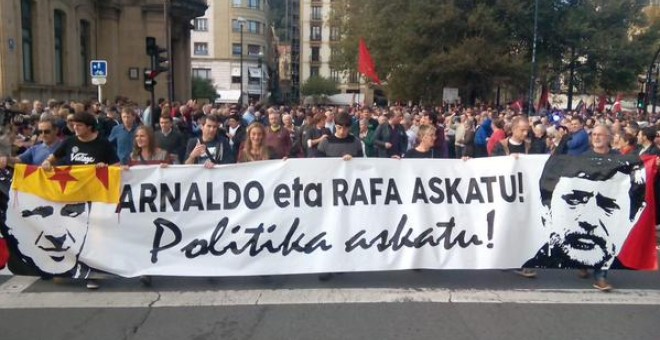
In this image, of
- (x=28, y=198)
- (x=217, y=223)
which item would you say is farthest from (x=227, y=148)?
(x=28, y=198)

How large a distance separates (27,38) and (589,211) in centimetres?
2393

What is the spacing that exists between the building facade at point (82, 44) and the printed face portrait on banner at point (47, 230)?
14.4 metres

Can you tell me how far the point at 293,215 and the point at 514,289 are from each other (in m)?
2.18

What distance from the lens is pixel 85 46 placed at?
32438 millimetres

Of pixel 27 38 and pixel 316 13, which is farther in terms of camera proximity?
pixel 316 13

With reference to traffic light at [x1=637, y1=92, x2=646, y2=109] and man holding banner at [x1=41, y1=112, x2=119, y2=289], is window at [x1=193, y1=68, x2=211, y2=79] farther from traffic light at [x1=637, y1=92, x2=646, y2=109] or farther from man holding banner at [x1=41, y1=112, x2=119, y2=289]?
man holding banner at [x1=41, y1=112, x2=119, y2=289]

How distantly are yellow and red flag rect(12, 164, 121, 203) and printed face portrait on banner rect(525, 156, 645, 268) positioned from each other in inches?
159

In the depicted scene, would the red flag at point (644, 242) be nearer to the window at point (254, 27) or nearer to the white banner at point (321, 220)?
the white banner at point (321, 220)

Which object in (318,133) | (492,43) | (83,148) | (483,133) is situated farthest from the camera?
(492,43)

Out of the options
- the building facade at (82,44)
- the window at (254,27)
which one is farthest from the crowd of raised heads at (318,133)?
the window at (254,27)

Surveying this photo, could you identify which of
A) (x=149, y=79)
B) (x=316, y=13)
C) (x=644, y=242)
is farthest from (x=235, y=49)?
(x=644, y=242)

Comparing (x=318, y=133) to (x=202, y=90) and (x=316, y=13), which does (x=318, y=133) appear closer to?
(x=202, y=90)

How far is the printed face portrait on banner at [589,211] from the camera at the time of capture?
6.35 meters

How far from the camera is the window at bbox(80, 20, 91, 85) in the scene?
104 feet
